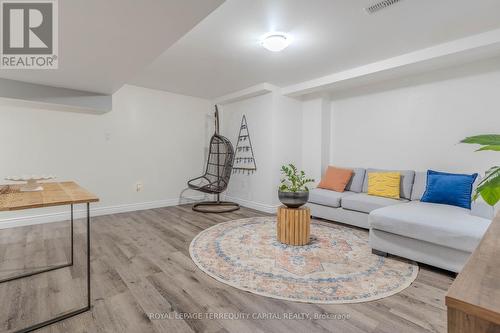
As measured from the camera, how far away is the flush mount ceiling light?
8.37 feet

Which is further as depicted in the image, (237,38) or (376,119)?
(376,119)

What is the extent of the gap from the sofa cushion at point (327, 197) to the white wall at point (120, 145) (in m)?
2.64

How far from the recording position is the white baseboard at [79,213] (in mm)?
3451

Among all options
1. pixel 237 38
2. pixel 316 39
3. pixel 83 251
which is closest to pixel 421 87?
Answer: pixel 316 39

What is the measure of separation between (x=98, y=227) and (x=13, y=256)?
1009 millimetres

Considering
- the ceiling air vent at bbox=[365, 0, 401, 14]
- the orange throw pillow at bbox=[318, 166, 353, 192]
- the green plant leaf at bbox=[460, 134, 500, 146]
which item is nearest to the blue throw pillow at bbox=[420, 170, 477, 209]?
the orange throw pillow at bbox=[318, 166, 353, 192]

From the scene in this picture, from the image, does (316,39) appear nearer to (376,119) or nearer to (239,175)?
(376,119)

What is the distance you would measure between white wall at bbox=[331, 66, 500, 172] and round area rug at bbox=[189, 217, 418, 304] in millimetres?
1491

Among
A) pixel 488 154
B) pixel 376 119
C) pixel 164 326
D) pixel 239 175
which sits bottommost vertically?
pixel 164 326

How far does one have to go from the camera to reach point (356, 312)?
163 centimetres

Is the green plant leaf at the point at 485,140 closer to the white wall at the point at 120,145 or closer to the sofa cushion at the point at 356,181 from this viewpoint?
the sofa cushion at the point at 356,181

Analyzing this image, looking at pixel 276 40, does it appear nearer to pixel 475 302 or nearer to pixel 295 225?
pixel 295 225

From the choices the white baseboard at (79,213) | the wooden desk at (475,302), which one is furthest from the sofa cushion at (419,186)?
the white baseboard at (79,213)

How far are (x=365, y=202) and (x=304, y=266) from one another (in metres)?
1.53
